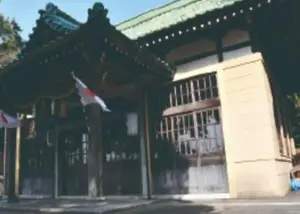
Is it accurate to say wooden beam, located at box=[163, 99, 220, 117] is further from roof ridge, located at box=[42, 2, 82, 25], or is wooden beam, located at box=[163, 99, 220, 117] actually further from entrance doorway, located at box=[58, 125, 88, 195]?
roof ridge, located at box=[42, 2, 82, 25]

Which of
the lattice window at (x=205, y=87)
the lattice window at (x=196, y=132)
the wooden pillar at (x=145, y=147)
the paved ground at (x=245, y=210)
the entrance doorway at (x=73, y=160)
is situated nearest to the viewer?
the paved ground at (x=245, y=210)

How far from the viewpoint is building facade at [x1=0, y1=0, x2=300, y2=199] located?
7320mm

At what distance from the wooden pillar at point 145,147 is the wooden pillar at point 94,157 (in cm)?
250

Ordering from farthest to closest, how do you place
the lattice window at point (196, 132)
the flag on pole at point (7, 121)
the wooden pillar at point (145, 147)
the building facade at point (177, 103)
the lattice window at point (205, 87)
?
the flag on pole at point (7, 121) → the wooden pillar at point (145, 147) → the lattice window at point (205, 87) → the lattice window at point (196, 132) → the building facade at point (177, 103)

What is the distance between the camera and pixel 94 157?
6781mm

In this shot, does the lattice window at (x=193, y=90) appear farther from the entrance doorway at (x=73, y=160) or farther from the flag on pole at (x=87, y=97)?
the entrance doorway at (x=73, y=160)

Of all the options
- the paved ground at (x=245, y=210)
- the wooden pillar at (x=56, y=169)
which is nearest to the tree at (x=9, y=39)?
the wooden pillar at (x=56, y=169)

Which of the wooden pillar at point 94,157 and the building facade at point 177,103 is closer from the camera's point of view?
the wooden pillar at point 94,157

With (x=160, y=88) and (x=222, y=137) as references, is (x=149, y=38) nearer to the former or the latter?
(x=160, y=88)

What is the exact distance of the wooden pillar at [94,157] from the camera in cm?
662

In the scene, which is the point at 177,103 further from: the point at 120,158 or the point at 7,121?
the point at 7,121

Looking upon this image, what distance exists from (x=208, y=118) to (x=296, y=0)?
3.55 metres

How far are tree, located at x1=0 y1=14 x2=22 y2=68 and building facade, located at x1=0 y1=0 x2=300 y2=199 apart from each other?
6.60m

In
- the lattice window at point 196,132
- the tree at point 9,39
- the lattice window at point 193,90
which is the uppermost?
the tree at point 9,39
